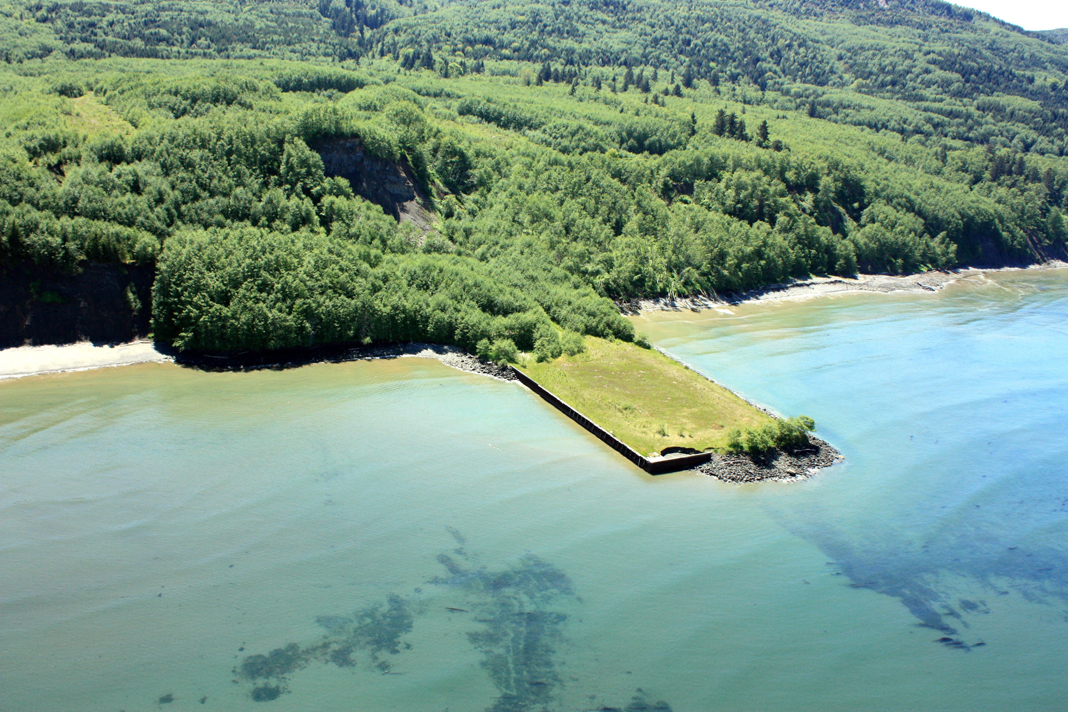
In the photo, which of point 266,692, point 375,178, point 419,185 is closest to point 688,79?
point 419,185

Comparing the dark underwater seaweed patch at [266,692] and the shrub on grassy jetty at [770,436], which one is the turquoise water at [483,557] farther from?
the shrub on grassy jetty at [770,436]

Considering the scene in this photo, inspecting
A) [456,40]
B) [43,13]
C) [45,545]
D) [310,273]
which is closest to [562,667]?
[45,545]

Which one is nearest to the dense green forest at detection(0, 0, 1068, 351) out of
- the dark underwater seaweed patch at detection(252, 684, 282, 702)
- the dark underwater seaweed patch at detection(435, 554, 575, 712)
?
the dark underwater seaweed patch at detection(435, 554, 575, 712)

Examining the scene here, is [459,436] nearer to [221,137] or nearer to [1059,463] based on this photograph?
[1059,463]

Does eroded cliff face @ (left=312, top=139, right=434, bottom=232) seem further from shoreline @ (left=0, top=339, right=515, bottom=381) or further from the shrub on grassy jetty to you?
the shrub on grassy jetty

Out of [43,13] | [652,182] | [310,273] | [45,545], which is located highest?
[43,13]

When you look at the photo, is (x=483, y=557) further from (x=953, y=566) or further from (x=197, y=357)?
(x=197, y=357)
